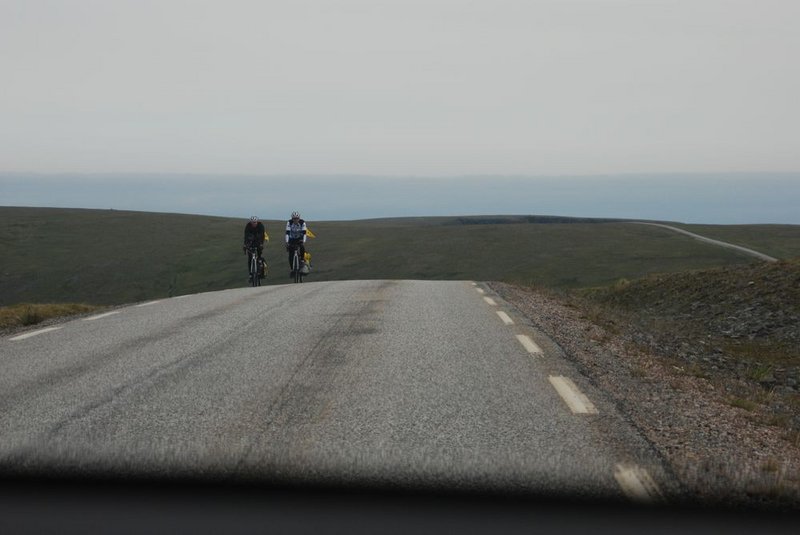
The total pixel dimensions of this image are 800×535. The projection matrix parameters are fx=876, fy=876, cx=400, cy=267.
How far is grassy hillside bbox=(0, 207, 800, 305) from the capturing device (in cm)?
8550

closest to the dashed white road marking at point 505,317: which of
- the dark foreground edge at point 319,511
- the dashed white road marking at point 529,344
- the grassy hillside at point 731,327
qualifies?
the dashed white road marking at point 529,344

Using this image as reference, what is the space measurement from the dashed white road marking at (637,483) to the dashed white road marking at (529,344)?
451cm

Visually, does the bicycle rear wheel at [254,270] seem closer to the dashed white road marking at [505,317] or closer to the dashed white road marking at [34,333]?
the dashed white road marking at [505,317]

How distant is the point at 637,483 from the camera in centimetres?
469

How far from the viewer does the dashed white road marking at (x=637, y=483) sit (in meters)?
4.50

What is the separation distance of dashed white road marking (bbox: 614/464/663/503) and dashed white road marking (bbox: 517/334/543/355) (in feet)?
14.8

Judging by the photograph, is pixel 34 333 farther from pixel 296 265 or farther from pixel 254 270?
pixel 296 265

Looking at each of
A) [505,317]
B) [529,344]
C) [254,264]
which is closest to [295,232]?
[254,264]

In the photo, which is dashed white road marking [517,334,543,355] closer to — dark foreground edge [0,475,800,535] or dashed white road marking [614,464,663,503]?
dashed white road marking [614,464,663,503]

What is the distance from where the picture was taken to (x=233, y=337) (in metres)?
10.7

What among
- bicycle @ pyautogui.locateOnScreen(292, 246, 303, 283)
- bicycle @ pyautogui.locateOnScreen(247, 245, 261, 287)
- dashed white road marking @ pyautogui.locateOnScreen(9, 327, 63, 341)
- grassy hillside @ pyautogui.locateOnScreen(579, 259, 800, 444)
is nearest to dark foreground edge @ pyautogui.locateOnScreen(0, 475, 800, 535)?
grassy hillside @ pyautogui.locateOnScreen(579, 259, 800, 444)

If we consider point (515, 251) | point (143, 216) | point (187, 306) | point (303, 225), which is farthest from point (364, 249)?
point (187, 306)

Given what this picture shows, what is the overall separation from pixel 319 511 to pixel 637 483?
172 cm

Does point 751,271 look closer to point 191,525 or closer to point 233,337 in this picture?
point 233,337
